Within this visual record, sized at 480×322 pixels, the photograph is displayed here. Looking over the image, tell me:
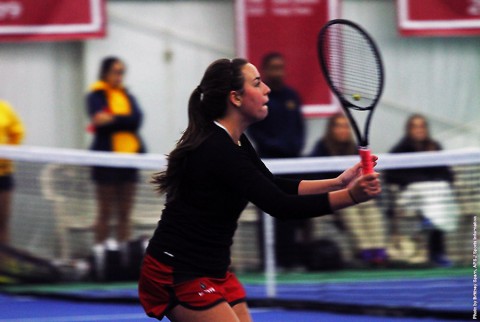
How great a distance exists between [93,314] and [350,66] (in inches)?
123

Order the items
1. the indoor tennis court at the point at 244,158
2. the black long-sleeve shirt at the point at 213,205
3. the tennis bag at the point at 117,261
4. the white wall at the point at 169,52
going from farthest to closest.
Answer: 1. the white wall at the point at 169,52
2. the tennis bag at the point at 117,261
3. the indoor tennis court at the point at 244,158
4. the black long-sleeve shirt at the point at 213,205

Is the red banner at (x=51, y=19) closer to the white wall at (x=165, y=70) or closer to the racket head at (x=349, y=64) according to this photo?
the white wall at (x=165, y=70)

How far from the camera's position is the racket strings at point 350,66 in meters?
4.90

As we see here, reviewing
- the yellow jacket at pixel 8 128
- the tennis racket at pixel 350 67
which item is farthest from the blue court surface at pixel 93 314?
the tennis racket at pixel 350 67

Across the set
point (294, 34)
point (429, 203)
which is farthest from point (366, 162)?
point (294, 34)

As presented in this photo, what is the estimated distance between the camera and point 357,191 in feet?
13.5

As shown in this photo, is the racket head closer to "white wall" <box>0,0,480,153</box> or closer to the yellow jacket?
the yellow jacket

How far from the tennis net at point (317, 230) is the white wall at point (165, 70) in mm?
1797

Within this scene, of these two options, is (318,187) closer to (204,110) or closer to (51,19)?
(204,110)

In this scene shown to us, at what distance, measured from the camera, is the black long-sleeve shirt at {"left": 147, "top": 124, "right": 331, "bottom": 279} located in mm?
4250

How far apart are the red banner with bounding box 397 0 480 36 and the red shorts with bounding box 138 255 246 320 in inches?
224

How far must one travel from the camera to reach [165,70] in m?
9.98

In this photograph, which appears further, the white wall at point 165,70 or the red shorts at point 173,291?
the white wall at point 165,70

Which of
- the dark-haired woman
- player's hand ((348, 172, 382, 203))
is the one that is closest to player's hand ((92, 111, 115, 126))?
the dark-haired woman
